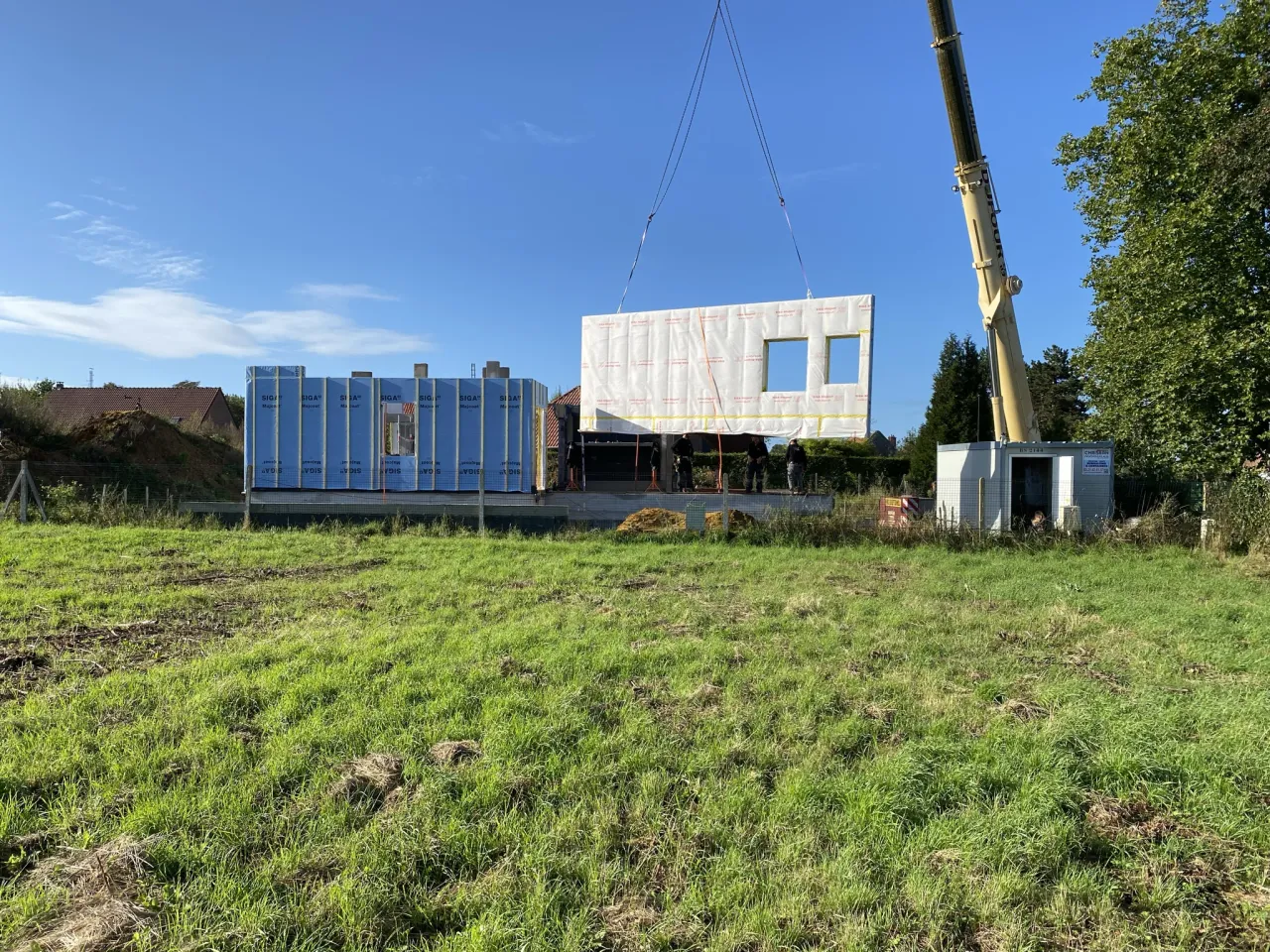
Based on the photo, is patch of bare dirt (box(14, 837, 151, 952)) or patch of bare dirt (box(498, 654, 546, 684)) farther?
patch of bare dirt (box(498, 654, 546, 684))

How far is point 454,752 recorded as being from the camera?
3.58m

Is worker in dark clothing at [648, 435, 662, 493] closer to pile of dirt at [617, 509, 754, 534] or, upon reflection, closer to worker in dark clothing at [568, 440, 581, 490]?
worker in dark clothing at [568, 440, 581, 490]

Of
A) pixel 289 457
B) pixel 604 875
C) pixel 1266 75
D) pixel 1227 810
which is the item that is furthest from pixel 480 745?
pixel 1266 75

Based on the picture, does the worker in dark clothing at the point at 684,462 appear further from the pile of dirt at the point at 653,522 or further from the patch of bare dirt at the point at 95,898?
the patch of bare dirt at the point at 95,898

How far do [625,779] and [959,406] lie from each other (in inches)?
1165

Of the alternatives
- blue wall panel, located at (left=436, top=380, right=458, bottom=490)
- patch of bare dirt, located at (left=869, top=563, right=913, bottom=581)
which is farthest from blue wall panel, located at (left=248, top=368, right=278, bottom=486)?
patch of bare dirt, located at (left=869, top=563, right=913, bottom=581)

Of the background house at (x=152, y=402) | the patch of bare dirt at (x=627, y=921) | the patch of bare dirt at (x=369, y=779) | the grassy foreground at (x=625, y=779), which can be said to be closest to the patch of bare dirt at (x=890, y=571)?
the grassy foreground at (x=625, y=779)

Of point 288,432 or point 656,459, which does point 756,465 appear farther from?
point 288,432

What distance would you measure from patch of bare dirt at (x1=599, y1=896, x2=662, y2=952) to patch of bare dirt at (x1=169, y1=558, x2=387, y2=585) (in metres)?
7.63

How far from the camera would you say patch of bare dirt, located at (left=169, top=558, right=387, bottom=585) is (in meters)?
8.52

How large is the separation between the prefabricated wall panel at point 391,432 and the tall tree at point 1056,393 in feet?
90.1

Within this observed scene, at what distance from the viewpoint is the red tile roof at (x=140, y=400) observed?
1690 inches

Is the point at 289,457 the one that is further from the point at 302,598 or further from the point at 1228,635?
the point at 1228,635

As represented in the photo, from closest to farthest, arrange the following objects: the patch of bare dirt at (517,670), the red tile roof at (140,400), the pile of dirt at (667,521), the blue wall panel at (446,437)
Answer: the patch of bare dirt at (517,670), the pile of dirt at (667,521), the blue wall panel at (446,437), the red tile roof at (140,400)
